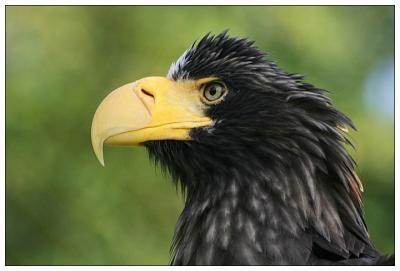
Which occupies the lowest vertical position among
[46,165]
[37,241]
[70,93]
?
[37,241]

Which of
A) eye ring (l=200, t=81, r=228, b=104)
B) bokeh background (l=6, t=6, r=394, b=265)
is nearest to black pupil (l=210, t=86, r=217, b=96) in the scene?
eye ring (l=200, t=81, r=228, b=104)

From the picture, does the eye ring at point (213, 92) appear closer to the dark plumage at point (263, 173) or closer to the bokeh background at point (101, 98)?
the dark plumage at point (263, 173)

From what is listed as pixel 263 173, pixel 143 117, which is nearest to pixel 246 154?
pixel 263 173

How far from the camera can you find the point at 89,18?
25.2ft

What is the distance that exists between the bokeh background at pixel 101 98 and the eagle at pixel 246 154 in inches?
154

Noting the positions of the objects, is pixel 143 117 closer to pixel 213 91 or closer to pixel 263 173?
pixel 213 91

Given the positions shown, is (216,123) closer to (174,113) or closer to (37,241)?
(174,113)

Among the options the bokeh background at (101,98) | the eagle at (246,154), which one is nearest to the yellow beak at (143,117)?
the eagle at (246,154)

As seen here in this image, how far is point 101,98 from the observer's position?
720 centimetres

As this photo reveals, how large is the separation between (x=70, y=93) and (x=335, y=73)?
2.17 m

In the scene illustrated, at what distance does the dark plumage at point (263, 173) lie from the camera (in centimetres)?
263

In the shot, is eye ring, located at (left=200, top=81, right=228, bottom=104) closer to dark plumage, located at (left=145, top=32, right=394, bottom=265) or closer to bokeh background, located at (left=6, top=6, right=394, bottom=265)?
dark plumage, located at (left=145, top=32, right=394, bottom=265)

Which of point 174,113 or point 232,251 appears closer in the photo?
point 232,251
